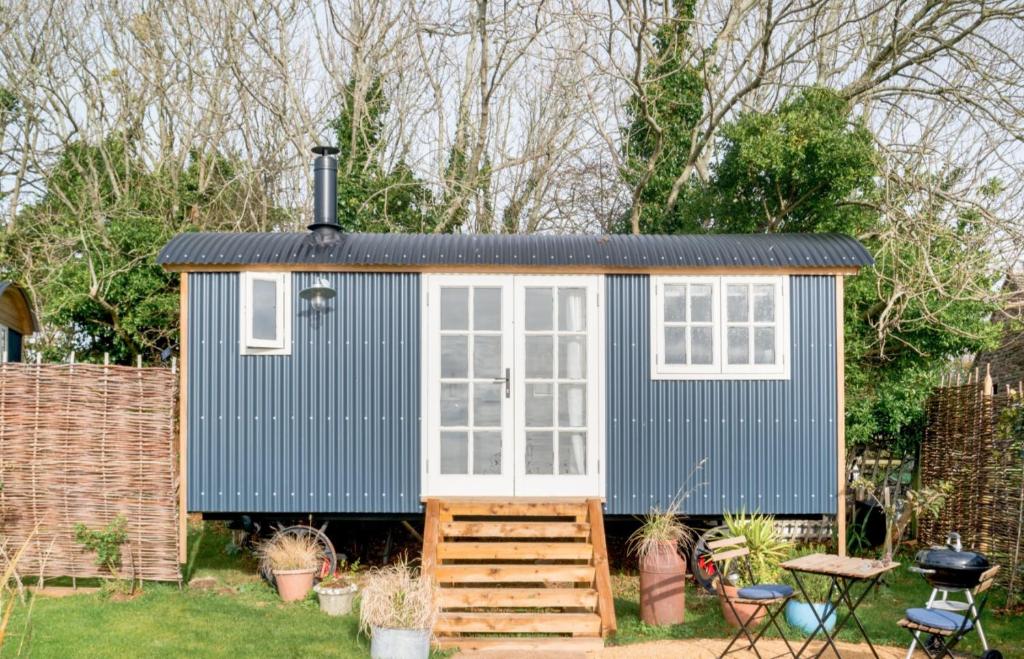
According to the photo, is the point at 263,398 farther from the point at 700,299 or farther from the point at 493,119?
the point at 493,119


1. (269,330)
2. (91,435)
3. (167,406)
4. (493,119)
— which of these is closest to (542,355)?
(269,330)

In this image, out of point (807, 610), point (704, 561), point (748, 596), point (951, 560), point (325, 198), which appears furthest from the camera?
point (325, 198)

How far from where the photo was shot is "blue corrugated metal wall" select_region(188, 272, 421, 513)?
826cm

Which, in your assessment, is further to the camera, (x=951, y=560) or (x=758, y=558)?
(x=758, y=558)

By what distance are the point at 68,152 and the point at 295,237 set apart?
10393mm

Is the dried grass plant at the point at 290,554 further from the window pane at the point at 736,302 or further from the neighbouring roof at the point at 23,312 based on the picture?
the neighbouring roof at the point at 23,312

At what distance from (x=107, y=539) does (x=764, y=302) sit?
243 inches

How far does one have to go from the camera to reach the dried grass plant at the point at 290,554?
8000 mm

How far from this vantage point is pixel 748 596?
5.84 metres

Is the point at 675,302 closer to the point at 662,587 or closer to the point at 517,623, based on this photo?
the point at 662,587

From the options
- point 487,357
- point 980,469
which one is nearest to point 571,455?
point 487,357

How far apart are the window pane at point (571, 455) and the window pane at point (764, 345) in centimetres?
177

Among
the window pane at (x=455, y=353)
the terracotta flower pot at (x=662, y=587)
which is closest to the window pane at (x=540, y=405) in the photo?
the window pane at (x=455, y=353)

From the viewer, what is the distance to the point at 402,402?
838 cm
